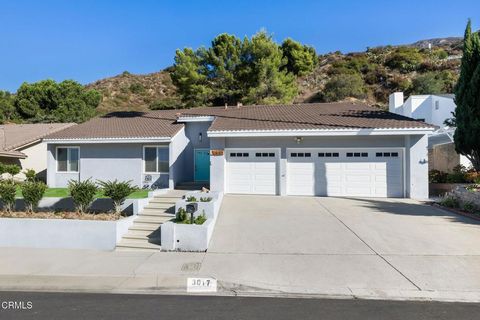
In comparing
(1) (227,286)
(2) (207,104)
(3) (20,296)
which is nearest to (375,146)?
(1) (227,286)

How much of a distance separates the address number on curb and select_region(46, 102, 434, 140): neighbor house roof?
9798 mm

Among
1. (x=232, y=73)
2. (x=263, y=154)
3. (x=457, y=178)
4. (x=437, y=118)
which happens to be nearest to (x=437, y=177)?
(x=457, y=178)

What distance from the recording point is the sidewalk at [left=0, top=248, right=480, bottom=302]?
620 centimetres

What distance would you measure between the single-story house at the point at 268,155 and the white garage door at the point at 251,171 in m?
0.04

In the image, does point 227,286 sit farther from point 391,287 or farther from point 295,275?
point 391,287

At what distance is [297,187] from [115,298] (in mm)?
11126

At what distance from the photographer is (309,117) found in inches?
696

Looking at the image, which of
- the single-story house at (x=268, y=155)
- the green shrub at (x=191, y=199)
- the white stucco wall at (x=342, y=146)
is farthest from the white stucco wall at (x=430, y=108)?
the green shrub at (x=191, y=199)

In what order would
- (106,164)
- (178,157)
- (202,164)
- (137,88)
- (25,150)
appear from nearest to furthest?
1. (178,157)
2. (106,164)
3. (202,164)
4. (25,150)
5. (137,88)

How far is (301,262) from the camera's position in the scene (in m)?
7.77

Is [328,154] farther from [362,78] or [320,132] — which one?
[362,78]

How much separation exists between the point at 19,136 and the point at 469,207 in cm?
2451

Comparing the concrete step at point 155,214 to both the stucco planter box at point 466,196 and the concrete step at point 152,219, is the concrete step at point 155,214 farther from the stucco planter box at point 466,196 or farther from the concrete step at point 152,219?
the stucco planter box at point 466,196

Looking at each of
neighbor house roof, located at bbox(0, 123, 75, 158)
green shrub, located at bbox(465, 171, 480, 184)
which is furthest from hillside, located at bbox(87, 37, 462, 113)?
green shrub, located at bbox(465, 171, 480, 184)
